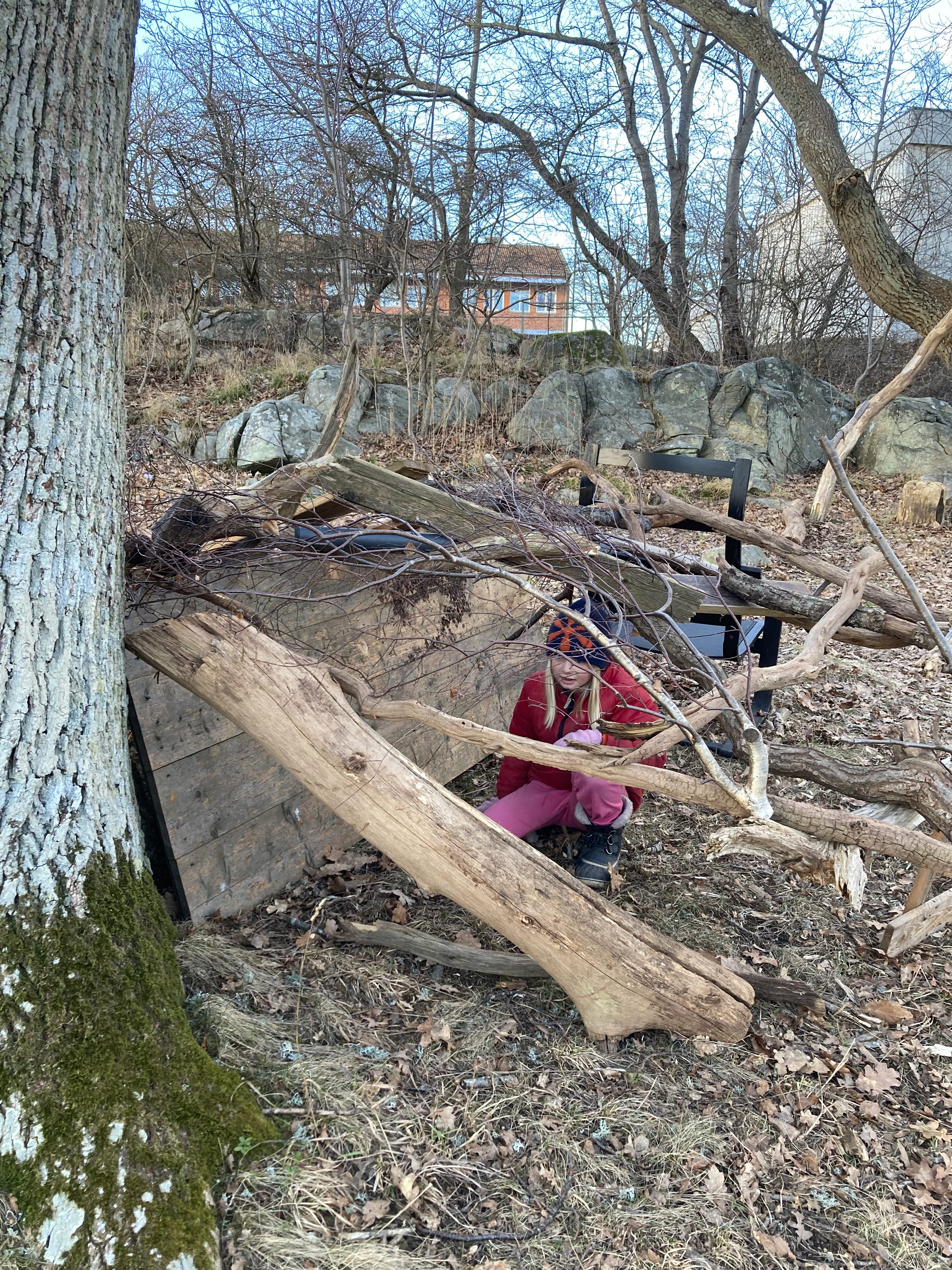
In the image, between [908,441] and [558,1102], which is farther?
[908,441]

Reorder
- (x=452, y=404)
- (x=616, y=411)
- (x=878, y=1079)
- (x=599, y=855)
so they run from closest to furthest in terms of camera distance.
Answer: (x=878, y=1079) → (x=599, y=855) → (x=452, y=404) → (x=616, y=411)

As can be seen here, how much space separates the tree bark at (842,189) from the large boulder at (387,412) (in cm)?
546

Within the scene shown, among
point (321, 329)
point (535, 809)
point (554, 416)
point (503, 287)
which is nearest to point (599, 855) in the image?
point (535, 809)

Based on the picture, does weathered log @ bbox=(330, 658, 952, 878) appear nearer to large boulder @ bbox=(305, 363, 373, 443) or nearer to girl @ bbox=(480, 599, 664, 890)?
girl @ bbox=(480, 599, 664, 890)

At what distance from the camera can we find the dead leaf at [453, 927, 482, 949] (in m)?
3.23

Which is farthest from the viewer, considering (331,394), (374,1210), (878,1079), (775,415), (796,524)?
(775,415)

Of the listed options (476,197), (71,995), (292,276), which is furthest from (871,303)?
(71,995)

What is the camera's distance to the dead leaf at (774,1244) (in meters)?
2.15

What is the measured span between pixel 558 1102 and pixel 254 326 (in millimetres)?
12717

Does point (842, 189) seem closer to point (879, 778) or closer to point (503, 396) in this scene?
point (503, 396)

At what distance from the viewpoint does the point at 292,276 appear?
12820 mm

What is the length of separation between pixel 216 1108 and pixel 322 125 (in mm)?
9981

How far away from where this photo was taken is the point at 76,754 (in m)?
2.25

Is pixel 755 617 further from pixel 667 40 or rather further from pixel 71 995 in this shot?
pixel 667 40
